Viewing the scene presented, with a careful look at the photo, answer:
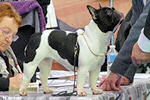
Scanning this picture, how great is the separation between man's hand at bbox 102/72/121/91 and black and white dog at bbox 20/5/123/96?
92 millimetres

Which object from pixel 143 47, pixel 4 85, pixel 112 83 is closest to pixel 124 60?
pixel 112 83

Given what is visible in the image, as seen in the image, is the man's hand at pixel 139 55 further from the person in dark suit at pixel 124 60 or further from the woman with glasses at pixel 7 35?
the woman with glasses at pixel 7 35

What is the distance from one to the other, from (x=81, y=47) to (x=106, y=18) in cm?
12

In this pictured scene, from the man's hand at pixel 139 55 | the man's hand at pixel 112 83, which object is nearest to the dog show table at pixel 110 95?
the man's hand at pixel 112 83

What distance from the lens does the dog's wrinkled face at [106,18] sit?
95 cm

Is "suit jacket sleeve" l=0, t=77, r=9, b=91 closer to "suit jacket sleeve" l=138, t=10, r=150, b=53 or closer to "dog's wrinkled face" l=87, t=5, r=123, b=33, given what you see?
"dog's wrinkled face" l=87, t=5, r=123, b=33

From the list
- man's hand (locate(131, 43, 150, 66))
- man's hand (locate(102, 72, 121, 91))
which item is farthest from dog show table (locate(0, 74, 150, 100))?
man's hand (locate(131, 43, 150, 66))

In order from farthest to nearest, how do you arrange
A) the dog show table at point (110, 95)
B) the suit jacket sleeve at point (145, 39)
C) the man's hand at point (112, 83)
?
the man's hand at point (112, 83)
the dog show table at point (110, 95)
the suit jacket sleeve at point (145, 39)

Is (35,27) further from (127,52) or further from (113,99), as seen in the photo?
(113,99)

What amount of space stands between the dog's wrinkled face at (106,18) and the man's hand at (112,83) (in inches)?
9.1

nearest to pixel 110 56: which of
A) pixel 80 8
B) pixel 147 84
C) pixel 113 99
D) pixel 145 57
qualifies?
pixel 147 84

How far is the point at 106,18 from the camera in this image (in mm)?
950

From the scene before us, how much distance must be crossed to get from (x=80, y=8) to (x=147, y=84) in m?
2.71

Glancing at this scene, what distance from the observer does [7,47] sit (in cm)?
128
